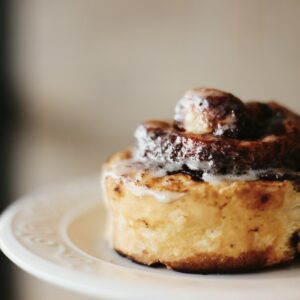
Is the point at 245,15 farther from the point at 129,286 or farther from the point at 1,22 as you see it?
the point at 129,286

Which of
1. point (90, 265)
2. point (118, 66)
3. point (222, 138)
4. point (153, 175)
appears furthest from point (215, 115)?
point (118, 66)

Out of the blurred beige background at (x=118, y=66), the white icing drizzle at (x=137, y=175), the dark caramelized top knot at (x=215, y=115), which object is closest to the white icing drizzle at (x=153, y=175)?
the white icing drizzle at (x=137, y=175)

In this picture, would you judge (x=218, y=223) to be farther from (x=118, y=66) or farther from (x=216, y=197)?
(x=118, y=66)

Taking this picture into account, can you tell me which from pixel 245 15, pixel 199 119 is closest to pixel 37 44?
pixel 245 15

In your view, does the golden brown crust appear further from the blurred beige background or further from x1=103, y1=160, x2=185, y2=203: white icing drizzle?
the blurred beige background

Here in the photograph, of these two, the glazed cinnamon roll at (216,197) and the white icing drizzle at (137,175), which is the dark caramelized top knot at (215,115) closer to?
the glazed cinnamon roll at (216,197)
